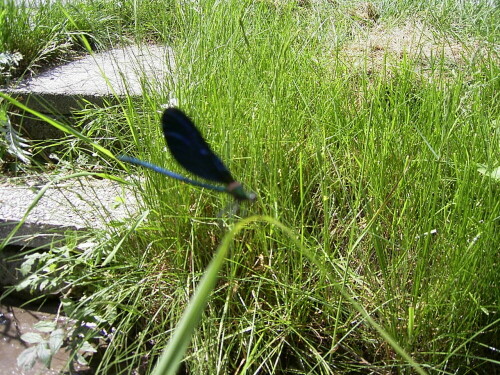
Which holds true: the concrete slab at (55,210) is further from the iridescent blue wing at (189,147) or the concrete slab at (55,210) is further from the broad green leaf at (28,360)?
the iridescent blue wing at (189,147)

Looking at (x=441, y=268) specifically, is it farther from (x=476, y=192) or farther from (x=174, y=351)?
(x=174, y=351)

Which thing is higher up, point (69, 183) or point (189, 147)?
point (189, 147)

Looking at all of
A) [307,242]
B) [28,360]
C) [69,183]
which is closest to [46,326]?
[28,360]

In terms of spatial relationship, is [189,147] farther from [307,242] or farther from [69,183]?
[69,183]

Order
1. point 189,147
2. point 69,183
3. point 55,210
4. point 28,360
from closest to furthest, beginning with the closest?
1. point 189,147
2. point 28,360
3. point 55,210
4. point 69,183

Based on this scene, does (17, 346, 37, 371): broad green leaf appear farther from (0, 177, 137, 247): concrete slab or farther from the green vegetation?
(0, 177, 137, 247): concrete slab

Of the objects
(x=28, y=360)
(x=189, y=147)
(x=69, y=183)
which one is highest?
(x=189, y=147)
